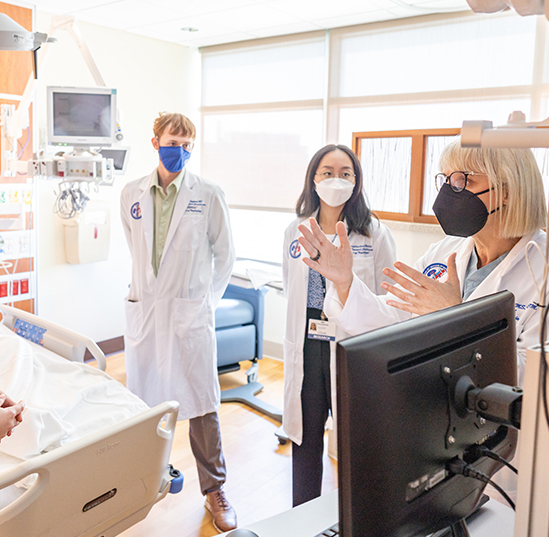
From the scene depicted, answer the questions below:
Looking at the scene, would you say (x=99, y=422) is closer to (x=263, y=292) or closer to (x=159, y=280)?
(x=159, y=280)

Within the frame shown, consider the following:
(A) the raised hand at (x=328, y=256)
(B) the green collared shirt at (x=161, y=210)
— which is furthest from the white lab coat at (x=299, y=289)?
(A) the raised hand at (x=328, y=256)

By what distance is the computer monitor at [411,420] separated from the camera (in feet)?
2.11

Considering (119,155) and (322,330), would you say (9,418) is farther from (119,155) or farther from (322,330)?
(119,155)

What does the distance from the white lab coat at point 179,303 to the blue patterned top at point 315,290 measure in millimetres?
483

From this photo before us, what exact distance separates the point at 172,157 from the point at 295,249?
2.13ft

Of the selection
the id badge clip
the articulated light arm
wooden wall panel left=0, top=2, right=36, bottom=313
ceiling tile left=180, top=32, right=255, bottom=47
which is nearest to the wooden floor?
the id badge clip

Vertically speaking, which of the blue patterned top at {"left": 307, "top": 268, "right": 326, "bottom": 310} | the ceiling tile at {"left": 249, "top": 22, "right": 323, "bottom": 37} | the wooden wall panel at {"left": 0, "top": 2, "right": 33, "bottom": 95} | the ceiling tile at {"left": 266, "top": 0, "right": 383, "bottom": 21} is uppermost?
the ceiling tile at {"left": 249, "top": 22, "right": 323, "bottom": 37}

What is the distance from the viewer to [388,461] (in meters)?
0.67

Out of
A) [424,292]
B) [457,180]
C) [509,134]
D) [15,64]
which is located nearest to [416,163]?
[457,180]

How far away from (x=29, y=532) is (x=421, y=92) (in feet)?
10.2

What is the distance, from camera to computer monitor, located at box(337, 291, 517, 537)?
0.64 meters

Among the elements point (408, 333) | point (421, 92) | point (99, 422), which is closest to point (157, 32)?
point (421, 92)

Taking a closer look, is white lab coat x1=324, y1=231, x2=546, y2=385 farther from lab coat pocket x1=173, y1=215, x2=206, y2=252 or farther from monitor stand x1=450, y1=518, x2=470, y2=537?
lab coat pocket x1=173, y1=215, x2=206, y2=252

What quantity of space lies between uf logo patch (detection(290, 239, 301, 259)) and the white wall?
2.17m
